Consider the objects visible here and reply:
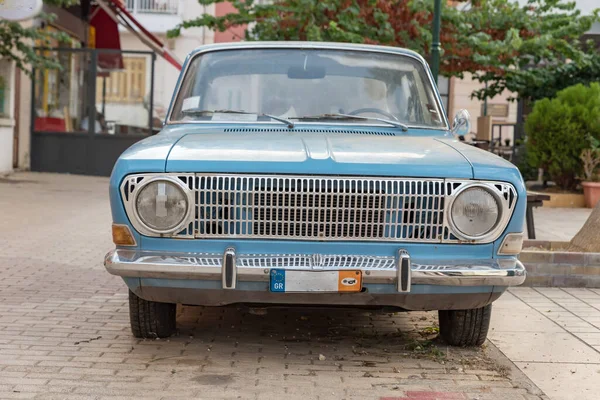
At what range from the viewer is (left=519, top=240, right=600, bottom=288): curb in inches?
308

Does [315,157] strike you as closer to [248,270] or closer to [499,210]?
[248,270]

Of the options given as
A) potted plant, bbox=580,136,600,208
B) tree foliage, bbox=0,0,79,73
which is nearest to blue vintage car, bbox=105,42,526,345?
potted plant, bbox=580,136,600,208

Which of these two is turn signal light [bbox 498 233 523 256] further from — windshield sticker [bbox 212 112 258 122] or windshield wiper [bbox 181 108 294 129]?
windshield sticker [bbox 212 112 258 122]

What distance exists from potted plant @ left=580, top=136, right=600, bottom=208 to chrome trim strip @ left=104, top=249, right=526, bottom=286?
37.3 ft

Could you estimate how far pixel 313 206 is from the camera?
478cm

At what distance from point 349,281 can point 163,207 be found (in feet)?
3.20

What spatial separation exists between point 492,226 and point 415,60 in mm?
2136

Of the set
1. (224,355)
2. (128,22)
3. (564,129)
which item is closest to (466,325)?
(224,355)

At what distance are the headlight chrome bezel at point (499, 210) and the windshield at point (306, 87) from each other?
1.38 m

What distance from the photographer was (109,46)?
2406 cm

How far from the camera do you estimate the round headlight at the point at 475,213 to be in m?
4.81

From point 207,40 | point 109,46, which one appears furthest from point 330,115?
point 207,40

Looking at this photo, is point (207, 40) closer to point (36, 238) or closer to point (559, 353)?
point (36, 238)

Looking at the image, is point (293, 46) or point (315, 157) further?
point (293, 46)
